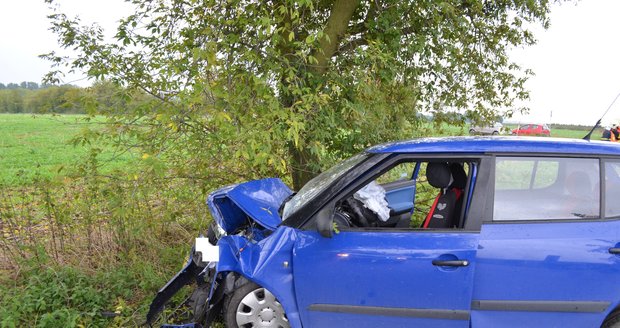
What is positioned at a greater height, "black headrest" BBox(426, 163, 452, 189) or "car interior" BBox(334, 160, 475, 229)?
"black headrest" BBox(426, 163, 452, 189)

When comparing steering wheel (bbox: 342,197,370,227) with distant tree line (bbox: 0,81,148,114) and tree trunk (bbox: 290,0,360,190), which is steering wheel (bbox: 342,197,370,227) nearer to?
tree trunk (bbox: 290,0,360,190)

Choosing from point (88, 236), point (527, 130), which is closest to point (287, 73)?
point (88, 236)

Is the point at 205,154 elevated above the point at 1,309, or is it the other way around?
the point at 205,154

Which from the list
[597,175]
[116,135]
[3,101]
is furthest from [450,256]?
Answer: [3,101]

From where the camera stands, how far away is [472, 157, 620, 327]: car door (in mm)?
2428

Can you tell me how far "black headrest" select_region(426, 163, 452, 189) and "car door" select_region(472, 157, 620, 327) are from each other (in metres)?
0.41

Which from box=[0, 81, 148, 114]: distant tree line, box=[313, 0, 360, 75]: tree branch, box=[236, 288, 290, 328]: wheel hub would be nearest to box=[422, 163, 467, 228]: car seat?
box=[236, 288, 290, 328]: wheel hub

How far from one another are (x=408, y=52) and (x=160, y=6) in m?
3.08

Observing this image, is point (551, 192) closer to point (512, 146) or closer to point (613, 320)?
point (512, 146)

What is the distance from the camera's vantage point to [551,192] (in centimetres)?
279

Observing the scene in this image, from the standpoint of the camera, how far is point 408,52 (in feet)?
16.6

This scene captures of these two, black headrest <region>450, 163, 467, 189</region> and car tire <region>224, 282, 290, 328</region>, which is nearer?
car tire <region>224, 282, 290, 328</region>

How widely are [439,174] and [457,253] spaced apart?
27.4 inches

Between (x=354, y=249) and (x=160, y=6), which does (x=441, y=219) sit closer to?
(x=354, y=249)
